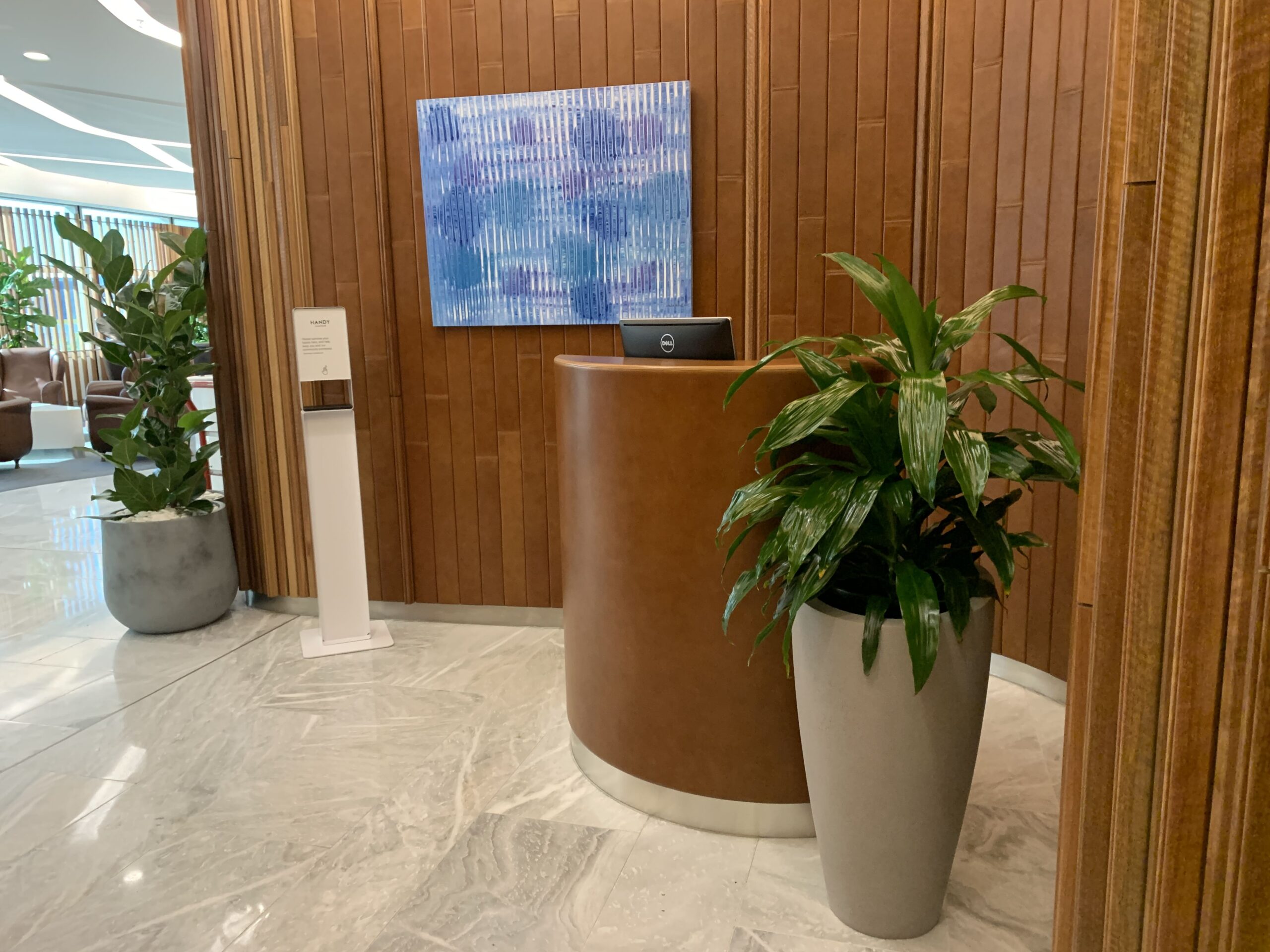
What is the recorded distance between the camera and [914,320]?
1.64 meters

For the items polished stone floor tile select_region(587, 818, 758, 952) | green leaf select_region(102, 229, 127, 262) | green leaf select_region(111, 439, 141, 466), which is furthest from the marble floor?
green leaf select_region(102, 229, 127, 262)

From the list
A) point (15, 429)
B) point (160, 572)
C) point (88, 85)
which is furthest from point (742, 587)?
point (15, 429)

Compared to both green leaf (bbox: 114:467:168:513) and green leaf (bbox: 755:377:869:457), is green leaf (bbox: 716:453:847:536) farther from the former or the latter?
green leaf (bbox: 114:467:168:513)

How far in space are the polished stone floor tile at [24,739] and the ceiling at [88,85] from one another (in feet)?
13.4

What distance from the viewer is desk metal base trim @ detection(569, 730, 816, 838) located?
7.26 ft

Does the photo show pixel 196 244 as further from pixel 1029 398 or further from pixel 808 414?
pixel 1029 398

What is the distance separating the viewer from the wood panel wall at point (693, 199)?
2.93 m

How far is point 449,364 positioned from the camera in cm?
372

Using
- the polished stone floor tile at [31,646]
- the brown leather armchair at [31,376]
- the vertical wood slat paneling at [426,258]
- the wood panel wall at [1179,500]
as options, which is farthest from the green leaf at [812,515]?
the brown leather armchair at [31,376]

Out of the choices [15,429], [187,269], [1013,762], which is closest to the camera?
[1013,762]

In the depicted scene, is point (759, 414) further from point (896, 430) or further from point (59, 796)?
point (59, 796)

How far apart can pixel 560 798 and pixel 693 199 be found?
7.11 feet

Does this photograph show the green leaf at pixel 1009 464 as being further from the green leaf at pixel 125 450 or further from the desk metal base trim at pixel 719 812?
the green leaf at pixel 125 450

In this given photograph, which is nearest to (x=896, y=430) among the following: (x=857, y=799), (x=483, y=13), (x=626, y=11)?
(x=857, y=799)
